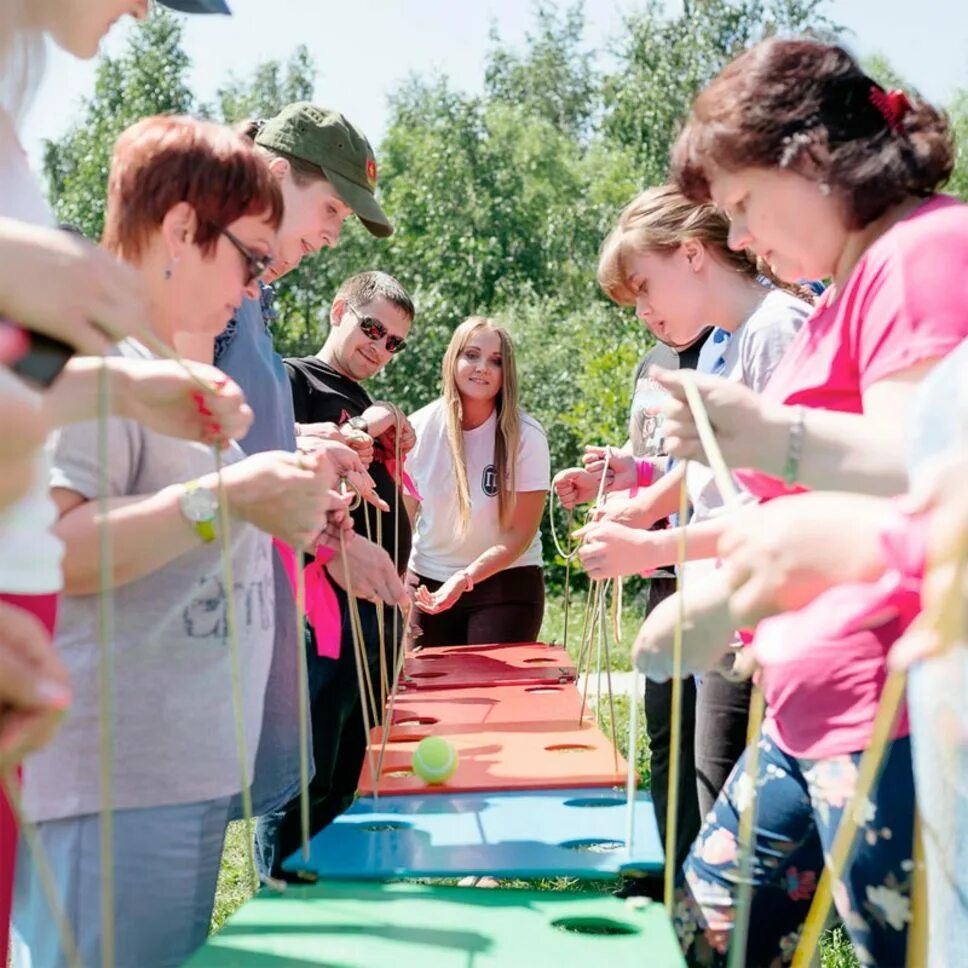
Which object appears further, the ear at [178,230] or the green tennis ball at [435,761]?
the green tennis ball at [435,761]

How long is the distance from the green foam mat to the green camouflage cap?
1480 millimetres

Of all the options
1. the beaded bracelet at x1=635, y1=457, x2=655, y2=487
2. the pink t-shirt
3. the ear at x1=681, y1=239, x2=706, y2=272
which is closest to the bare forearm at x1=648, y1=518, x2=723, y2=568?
the pink t-shirt

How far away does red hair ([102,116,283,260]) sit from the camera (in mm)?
1508

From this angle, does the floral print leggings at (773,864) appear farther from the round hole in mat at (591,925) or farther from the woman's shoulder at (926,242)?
the woman's shoulder at (926,242)

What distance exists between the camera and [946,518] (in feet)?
2.53

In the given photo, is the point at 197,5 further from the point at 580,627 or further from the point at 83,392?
the point at 580,627

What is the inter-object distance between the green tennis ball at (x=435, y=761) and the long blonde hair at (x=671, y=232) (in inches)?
40.0

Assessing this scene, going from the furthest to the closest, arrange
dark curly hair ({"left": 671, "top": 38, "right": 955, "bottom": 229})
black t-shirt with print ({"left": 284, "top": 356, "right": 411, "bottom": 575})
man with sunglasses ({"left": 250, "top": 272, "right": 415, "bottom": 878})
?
black t-shirt with print ({"left": 284, "top": 356, "right": 411, "bottom": 575})
man with sunglasses ({"left": 250, "top": 272, "right": 415, "bottom": 878})
dark curly hair ({"left": 671, "top": 38, "right": 955, "bottom": 229})

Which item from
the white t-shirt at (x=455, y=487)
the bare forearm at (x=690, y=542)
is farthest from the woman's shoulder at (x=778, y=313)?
the white t-shirt at (x=455, y=487)

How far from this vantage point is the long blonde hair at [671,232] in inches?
91.9

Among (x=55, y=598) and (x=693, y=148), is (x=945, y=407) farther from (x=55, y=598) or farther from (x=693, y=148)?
(x=55, y=598)

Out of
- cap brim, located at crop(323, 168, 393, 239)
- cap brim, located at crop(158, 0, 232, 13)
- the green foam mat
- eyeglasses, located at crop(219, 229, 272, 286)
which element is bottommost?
the green foam mat

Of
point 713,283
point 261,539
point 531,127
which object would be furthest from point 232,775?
point 531,127

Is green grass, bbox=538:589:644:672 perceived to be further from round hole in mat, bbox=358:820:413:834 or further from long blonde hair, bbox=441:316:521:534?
round hole in mat, bbox=358:820:413:834
